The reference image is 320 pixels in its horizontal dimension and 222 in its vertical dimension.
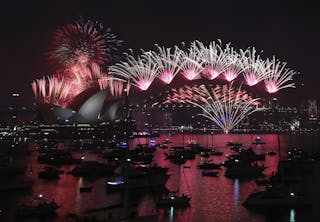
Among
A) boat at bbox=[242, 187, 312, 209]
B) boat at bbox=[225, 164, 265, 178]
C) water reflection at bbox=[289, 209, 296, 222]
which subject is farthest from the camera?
boat at bbox=[225, 164, 265, 178]

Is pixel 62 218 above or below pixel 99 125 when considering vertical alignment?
below

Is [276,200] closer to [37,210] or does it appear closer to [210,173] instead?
[37,210]

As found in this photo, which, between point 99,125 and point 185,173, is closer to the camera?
point 185,173

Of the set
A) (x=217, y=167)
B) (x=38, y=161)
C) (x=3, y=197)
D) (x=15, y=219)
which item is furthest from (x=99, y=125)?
(x=15, y=219)

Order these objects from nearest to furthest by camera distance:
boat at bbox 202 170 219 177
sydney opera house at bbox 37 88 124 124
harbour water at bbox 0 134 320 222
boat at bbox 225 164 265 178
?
harbour water at bbox 0 134 320 222 < boat at bbox 225 164 265 178 < boat at bbox 202 170 219 177 < sydney opera house at bbox 37 88 124 124

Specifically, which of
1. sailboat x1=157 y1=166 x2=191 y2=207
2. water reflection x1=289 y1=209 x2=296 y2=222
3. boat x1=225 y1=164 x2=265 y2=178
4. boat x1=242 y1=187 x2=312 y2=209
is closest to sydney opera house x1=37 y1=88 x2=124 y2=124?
boat x1=225 y1=164 x2=265 y2=178

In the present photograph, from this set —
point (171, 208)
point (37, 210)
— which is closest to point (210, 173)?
point (171, 208)

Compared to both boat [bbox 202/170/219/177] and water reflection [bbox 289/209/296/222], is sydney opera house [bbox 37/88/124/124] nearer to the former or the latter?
boat [bbox 202/170/219/177]

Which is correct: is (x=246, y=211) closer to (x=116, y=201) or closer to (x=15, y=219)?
(x=116, y=201)
